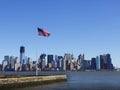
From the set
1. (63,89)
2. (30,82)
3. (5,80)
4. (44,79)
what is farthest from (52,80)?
(5,80)

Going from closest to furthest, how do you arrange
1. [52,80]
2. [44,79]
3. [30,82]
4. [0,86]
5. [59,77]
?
[0,86]
[30,82]
[44,79]
[52,80]
[59,77]

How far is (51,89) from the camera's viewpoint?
61781mm

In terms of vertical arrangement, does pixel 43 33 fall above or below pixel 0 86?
above

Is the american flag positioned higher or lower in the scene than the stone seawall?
higher

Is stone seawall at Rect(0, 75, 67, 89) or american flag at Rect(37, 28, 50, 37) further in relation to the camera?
american flag at Rect(37, 28, 50, 37)

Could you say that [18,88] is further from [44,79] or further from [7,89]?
[44,79]

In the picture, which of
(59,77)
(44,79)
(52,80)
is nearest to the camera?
(44,79)

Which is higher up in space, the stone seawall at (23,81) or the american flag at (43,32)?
the american flag at (43,32)

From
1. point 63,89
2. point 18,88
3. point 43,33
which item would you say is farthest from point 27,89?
point 43,33

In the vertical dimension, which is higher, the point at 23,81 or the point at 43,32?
the point at 43,32

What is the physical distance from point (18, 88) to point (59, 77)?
31206mm

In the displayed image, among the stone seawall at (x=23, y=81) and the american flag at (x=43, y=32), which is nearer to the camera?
the stone seawall at (x=23, y=81)

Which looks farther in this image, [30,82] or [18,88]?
[30,82]

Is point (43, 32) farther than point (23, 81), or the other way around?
point (43, 32)
